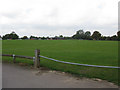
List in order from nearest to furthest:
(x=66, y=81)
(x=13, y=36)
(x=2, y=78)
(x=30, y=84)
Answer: (x=30, y=84) < (x=66, y=81) < (x=2, y=78) < (x=13, y=36)

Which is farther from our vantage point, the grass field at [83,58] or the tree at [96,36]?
the tree at [96,36]

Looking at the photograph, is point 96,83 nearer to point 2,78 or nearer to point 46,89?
point 46,89

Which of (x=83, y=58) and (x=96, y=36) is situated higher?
(x=96, y=36)

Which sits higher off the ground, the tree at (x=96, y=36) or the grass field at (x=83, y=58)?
the tree at (x=96, y=36)

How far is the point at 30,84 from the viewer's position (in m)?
4.09

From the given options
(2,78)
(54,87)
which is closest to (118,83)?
(54,87)

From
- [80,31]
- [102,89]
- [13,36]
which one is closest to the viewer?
[102,89]

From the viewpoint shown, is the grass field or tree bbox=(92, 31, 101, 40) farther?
tree bbox=(92, 31, 101, 40)

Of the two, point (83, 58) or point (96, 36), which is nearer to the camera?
point (83, 58)

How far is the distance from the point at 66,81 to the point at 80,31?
12579 cm

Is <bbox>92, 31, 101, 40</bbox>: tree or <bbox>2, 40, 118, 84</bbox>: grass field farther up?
<bbox>92, 31, 101, 40</bbox>: tree

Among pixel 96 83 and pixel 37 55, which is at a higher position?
pixel 37 55

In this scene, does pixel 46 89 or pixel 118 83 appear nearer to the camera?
pixel 46 89

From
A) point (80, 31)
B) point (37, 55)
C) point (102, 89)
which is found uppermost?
point (80, 31)
